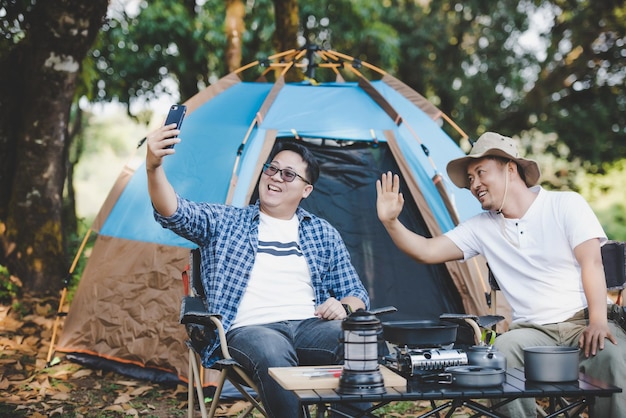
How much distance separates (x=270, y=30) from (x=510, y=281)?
8.69 metres

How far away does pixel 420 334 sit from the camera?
7.72ft

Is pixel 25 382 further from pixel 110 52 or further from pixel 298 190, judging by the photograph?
pixel 110 52

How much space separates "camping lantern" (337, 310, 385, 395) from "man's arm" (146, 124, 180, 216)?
2.87ft

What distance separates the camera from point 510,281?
295cm

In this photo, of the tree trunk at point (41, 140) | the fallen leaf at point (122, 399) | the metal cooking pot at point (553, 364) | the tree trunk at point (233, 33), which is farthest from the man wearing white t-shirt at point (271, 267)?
the tree trunk at point (233, 33)

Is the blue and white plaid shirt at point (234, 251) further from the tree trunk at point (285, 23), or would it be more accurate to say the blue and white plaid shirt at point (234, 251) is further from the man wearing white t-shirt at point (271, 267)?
the tree trunk at point (285, 23)

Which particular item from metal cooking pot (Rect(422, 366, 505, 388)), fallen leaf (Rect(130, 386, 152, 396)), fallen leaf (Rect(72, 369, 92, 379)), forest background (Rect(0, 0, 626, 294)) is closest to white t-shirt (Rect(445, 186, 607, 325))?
metal cooking pot (Rect(422, 366, 505, 388))

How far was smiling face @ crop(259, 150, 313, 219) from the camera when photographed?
316 cm

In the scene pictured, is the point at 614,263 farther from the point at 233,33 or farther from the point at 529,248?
the point at 233,33

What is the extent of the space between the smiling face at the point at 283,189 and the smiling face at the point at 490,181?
0.67 metres

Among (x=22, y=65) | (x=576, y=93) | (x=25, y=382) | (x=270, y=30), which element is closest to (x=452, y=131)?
(x=576, y=93)

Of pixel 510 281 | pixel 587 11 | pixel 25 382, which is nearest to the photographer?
pixel 510 281

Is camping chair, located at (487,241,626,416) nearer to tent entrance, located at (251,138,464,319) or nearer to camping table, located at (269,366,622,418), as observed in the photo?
camping table, located at (269,366,622,418)

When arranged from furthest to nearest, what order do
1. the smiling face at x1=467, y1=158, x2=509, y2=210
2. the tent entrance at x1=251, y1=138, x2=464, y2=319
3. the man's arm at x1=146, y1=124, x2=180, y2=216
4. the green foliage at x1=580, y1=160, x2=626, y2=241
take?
the green foliage at x1=580, y1=160, x2=626, y2=241, the tent entrance at x1=251, y1=138, x2=464, y2=319, the smiling face at x1=467, y1=158, x2=509, y2=210, the man's arm at x1=146, y1=124, x2=180, y2=216
